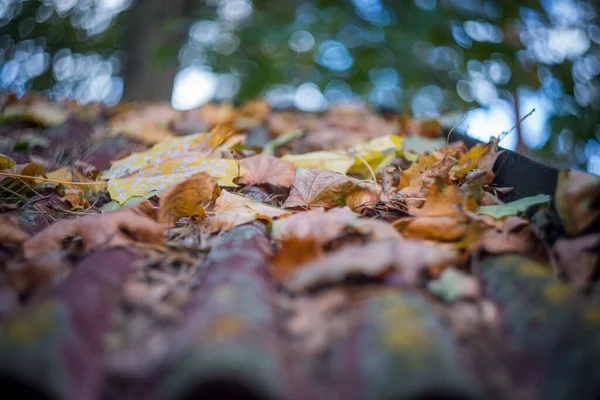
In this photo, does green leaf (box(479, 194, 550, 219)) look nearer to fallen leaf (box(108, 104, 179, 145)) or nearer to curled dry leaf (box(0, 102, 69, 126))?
fallen leaf (box(108, 104, 179, 145))

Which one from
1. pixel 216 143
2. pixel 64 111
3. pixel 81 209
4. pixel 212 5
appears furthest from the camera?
pixel 212 5

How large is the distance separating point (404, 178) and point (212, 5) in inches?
202

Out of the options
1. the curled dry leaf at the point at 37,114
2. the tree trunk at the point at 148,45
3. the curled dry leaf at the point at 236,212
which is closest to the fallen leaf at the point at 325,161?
the curled dry leaf at the point at 236,212

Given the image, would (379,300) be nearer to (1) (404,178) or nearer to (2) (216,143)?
(1) (404,178)

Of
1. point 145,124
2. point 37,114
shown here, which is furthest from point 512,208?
point 37,114

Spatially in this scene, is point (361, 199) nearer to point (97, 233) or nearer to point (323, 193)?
point (323, 193)

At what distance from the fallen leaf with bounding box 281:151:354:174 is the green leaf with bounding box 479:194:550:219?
0.45 meters

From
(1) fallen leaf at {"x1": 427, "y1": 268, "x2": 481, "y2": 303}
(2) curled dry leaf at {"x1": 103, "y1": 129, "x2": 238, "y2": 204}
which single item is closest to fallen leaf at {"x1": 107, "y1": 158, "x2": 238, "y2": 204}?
(2) curled dry leaf at {"x1": 103, "y1": 129, "x2": 238, "y2": 204}

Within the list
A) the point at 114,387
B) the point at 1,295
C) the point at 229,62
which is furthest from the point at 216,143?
the point at 229,62

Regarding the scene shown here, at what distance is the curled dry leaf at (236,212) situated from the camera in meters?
0.95

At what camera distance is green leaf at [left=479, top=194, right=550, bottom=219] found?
898 mm

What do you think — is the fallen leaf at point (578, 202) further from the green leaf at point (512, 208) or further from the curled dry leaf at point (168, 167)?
the curled dry leaf at point (168, 167)

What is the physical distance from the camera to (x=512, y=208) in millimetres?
915

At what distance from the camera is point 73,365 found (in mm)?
546
